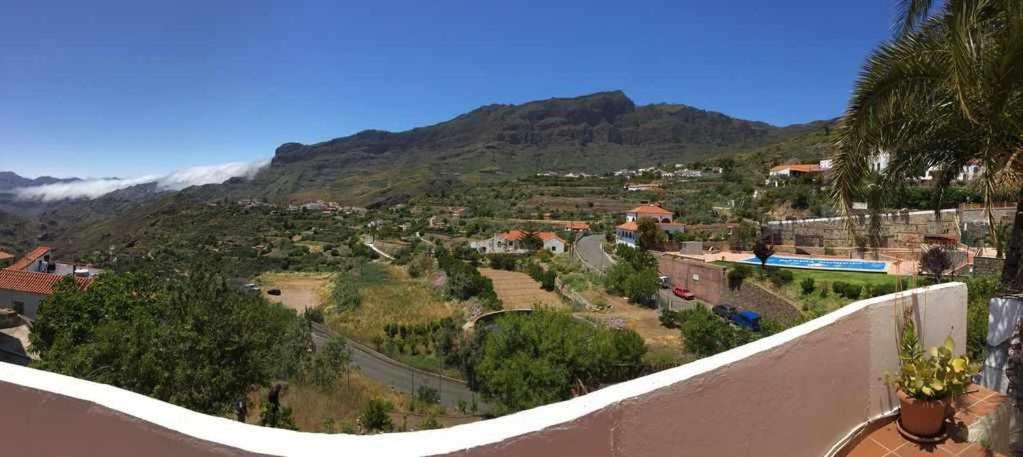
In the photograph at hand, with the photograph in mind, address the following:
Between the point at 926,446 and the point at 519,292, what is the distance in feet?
103

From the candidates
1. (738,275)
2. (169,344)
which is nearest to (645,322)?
(738,275)

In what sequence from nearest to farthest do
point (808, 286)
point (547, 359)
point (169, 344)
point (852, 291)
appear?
point (169, 344), point (547, 359), point (852, 291), point (808, 286)

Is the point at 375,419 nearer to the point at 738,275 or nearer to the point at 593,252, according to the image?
the point at 738,275

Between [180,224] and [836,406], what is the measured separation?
92782mm

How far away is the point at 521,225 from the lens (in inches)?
2345

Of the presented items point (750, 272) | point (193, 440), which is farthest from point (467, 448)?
point (750, 272)

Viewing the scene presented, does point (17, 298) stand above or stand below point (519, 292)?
above

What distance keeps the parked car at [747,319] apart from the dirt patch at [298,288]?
25015mm

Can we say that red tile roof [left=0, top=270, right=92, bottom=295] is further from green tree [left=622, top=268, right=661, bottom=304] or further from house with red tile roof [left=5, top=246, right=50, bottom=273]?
green tree [left=622, top=268, right=661, bottom=304]

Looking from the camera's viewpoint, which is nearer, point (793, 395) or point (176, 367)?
point (793, 395)

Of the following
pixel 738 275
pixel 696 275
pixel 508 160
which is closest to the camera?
pixel 738 275

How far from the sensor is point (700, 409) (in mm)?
2035

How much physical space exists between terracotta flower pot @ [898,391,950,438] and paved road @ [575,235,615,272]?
1311 inches

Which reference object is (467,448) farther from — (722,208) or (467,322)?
(722,208)
